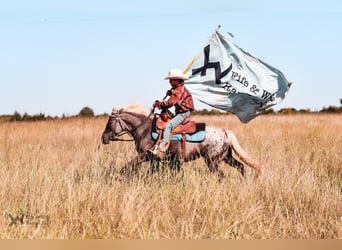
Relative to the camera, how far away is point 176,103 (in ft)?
26.3

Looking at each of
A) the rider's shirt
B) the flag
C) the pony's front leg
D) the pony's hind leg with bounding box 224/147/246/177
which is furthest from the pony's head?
the pony's hind leg with bounding box 224/147/246/177

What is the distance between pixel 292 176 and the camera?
8086 mm

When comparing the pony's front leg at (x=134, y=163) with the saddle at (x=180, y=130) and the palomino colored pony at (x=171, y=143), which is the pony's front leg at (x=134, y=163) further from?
the saddle at (x=180, y=130)

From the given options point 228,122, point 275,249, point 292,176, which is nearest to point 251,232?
point 275,249

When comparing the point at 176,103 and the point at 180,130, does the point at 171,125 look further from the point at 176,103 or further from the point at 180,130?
the point at 176,103

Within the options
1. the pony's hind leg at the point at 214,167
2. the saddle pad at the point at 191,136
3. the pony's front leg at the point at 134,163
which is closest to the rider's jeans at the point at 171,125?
the saddle pad at the point at 191,136

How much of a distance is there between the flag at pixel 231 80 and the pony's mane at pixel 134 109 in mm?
1051

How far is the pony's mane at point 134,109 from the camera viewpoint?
8562 mm

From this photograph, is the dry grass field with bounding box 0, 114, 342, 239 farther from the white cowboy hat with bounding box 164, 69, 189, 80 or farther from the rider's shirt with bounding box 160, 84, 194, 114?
the white cowboy hat with bounding box 164, 69, 189, 80

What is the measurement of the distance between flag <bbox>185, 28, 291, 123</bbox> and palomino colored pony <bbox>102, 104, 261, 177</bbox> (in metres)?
0.97

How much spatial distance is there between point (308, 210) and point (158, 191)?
77.5 inches

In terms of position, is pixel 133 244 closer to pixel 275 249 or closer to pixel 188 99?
pixel 275 249

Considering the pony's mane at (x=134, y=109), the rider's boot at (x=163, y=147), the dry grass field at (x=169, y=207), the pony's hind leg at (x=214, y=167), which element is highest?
the pony's mane at (x=134, y=109)

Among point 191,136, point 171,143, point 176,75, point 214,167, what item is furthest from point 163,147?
point 176,75
